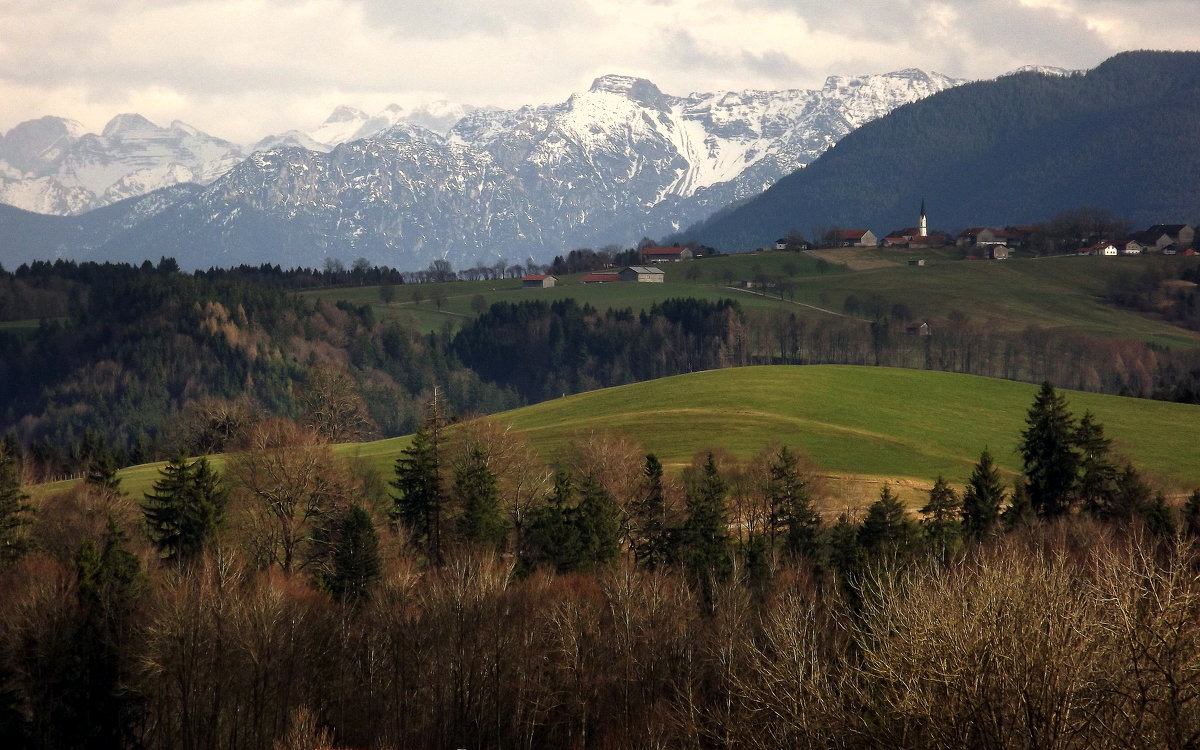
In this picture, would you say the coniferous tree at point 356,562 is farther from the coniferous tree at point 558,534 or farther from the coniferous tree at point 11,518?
the coniferous tree at point 11,518

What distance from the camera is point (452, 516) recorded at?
9100 centimetres

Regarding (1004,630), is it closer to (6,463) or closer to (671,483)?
(671,483)

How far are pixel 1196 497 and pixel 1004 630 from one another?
62.0 meters

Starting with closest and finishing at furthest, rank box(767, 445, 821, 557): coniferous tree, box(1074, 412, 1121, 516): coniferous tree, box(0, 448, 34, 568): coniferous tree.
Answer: box(0, 448, 34, 568): coniferous tree
box(767, 445, 821, 557): coniferous tree
box(1074, 412, 1121, 516): coniferous tree

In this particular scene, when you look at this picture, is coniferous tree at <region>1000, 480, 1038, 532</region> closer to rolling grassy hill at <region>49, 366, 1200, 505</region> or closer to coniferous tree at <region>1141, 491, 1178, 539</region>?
coniferous tree at <region>1141, 491, 1178, 539</region>

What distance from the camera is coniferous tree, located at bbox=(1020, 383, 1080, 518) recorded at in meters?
96.4

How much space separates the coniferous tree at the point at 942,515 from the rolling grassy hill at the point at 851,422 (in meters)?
11.1

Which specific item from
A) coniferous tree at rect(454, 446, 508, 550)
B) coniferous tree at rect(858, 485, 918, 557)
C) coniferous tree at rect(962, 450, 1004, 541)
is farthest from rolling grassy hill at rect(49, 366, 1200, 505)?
coniferous tree at rect(454, 446, 508, 550)

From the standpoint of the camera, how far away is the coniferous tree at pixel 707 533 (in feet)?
273

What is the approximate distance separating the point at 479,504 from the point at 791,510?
21374mm

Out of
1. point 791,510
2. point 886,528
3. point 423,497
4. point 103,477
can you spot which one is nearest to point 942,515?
point 886,528

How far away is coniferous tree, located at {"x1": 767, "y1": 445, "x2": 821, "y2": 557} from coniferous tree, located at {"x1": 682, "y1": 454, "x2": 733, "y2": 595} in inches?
149

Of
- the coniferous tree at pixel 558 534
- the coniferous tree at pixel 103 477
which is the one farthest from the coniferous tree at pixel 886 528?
the coniferous tree at pixel 103 477

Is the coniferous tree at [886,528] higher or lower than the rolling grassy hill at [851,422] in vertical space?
higher
